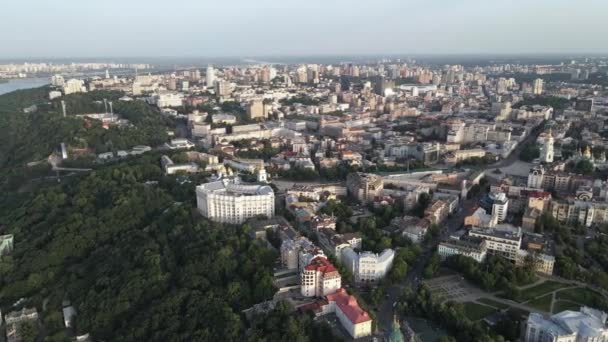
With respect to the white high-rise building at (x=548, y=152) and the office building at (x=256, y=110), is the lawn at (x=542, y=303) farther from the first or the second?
the office building at (x=256, y=110)

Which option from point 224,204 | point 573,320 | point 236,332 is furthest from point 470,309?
point 224,204

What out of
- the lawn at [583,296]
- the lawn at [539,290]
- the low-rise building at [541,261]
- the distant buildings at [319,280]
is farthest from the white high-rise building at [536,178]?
the distant buildings at [319,280]

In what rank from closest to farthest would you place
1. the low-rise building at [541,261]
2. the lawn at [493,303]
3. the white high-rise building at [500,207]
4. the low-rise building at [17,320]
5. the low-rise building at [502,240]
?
the lawn at [493,303], the low-rise building at [17,320], the low-rise building at [541,261], the low-rise building at [502,240], the white high-rise building at [500,207]

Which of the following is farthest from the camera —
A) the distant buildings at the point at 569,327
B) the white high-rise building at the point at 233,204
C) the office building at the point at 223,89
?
the office building at the point at 223,89

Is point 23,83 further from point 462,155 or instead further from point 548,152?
point 548,152

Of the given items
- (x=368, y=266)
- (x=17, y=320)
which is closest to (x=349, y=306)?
(x=368, y=266)

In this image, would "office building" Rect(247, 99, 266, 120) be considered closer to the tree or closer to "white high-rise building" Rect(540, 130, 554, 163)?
"white high-rise building" Rect(540, 130, 554, 163)

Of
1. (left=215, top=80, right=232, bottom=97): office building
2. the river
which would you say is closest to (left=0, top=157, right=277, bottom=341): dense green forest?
(left=215, top=80, right=232, bottom=97): office building

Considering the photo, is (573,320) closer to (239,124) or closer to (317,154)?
(317,154)
